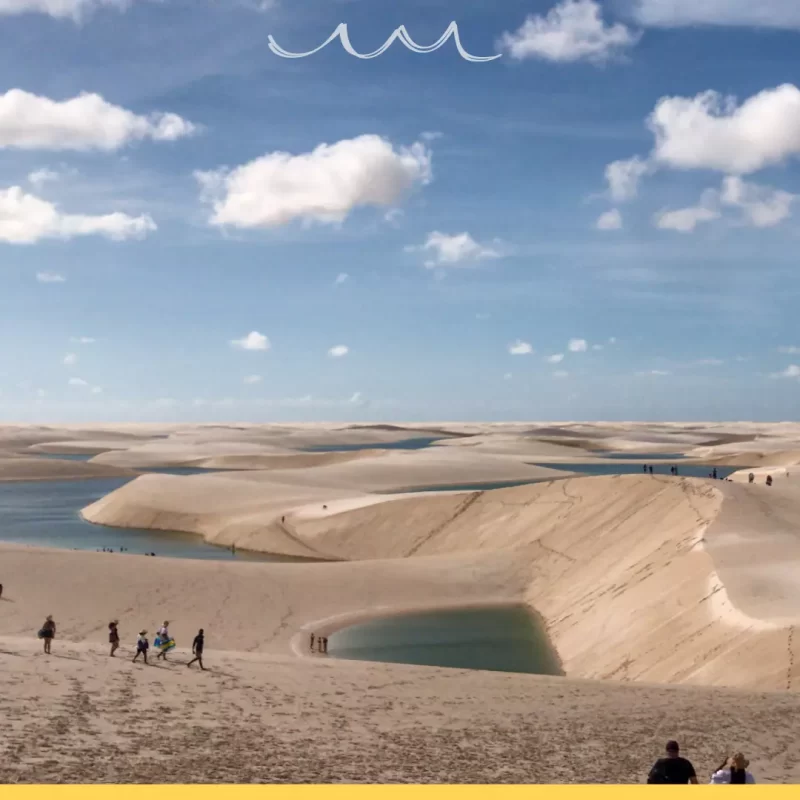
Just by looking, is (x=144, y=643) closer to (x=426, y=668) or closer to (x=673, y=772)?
(x=426, y=668)

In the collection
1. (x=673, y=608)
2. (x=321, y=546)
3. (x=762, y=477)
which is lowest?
(x=673, y=608)

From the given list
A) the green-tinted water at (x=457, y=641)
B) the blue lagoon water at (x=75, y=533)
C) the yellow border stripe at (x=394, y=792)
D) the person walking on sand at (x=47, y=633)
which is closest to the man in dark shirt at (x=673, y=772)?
the yellow border stripe at (x=394, y=792)

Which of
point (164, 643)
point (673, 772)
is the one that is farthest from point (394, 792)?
point (164, 643)

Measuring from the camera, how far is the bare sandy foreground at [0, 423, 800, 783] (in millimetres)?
12523

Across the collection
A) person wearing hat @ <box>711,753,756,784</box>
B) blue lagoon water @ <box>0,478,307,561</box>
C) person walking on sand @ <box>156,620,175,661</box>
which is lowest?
person wearing hat @ <box>711,753,756,784</box>

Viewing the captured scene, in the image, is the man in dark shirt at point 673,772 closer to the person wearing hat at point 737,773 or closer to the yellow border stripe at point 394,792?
the person wearing hat at point 737,773

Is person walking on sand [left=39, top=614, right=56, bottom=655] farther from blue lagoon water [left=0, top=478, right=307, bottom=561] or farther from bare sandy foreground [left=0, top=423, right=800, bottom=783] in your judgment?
blue lagoon water [left=0, top=478, right=307, bottom=561]

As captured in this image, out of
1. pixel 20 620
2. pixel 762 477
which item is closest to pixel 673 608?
pixel 20 620

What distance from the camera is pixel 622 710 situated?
52.5ft

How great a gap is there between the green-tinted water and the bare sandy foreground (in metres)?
0.86

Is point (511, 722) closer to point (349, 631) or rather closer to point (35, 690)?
point (35, 690)

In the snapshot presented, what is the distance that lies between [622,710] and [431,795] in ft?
33.0

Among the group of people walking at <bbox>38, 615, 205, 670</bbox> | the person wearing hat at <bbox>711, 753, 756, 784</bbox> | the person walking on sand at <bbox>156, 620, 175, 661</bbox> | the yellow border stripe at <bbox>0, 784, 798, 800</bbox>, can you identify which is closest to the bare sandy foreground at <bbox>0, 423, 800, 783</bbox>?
the group of people walking at <bbox>38, 615, 205, 670</bbox>

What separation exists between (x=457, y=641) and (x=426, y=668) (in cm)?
771
